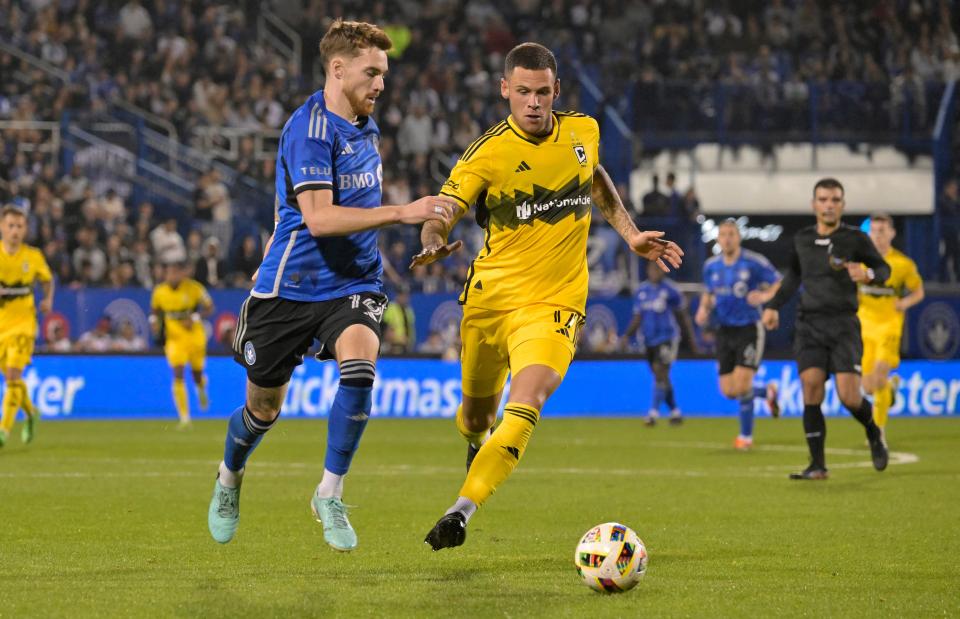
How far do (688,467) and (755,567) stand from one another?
701 cm

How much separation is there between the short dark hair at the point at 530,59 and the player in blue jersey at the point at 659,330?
14628 millimetres

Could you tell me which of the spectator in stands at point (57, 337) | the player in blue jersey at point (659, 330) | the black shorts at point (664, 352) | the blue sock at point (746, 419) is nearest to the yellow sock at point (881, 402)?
the blue sock at point (746, 419)

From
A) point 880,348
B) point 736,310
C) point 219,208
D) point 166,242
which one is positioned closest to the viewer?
point 880,348

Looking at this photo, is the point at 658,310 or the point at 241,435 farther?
the point at 658,310

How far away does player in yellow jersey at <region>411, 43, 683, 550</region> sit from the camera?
746 cm

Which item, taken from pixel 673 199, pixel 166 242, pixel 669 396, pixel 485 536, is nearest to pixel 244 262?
pixel 166 242

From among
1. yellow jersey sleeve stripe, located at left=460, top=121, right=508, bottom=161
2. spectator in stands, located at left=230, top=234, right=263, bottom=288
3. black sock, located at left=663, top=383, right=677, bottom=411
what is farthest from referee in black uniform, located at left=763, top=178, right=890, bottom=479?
spectator in stands, located at left=230, top=234, right=263, bottom=288

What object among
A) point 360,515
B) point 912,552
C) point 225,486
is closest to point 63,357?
point 360,515

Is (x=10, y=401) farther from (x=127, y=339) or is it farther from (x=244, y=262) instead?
(x=244, y=262)

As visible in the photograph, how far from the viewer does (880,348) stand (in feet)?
54.5

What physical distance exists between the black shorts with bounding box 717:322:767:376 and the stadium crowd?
825 cm

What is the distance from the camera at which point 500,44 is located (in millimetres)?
31906

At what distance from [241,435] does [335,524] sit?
930 mm

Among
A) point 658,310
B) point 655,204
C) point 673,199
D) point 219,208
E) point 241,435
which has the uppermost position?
point 673,199
